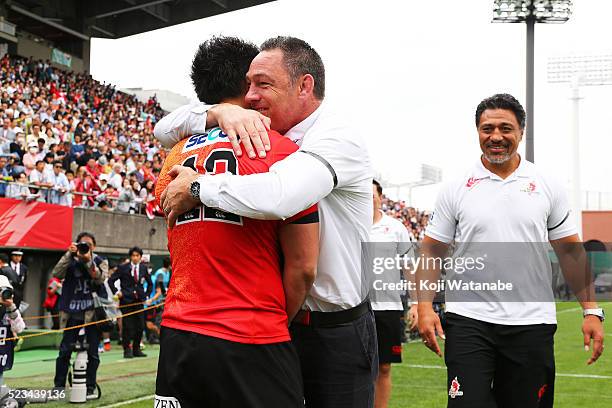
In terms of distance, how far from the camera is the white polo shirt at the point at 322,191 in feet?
9.33

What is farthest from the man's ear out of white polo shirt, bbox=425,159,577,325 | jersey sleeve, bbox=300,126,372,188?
white polo shirt, bbox=425,159,577,325

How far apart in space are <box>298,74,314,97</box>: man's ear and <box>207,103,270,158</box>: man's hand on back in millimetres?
263

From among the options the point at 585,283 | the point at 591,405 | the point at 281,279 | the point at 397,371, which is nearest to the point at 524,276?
the point at 585,283

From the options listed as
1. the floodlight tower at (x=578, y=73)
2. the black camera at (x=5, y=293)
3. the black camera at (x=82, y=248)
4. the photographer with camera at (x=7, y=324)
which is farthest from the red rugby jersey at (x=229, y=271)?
the floodlight tower at (x=578, y=73)

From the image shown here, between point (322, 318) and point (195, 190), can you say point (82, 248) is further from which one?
point (195, 190)

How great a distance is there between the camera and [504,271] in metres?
4.97

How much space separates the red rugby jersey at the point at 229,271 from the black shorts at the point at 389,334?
5.64m

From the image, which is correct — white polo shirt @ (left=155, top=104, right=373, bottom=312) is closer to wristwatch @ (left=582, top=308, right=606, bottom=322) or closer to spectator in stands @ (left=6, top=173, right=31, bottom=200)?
wristwatch @ (left=582, top=308, right=606, bottom=322)

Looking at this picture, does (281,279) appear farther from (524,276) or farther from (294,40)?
(524,276)

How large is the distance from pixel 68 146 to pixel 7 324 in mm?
13014

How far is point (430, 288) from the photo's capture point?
5203 mm

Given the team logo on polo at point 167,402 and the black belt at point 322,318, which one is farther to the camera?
the black belt at point 322,318

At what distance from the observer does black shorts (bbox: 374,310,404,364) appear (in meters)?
8.49

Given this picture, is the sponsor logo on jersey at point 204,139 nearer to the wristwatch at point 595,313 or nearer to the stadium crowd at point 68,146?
the wristwatch at point 595,313
